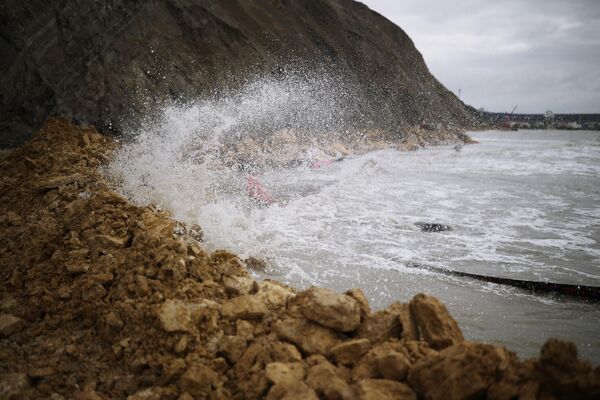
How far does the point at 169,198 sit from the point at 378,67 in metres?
28.2

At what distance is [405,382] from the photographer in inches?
59.9

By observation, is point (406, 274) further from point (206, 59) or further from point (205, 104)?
point (206, 59)

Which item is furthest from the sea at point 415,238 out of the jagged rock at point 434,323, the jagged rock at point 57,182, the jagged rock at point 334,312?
the jagged rock at point 334,312

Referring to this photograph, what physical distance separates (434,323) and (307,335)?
2.16 ft

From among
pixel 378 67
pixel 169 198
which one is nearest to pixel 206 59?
pixel 169 198

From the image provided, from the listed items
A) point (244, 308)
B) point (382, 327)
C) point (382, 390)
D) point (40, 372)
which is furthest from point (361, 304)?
point (40, 372)

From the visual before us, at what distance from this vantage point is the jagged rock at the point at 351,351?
1.68 meters

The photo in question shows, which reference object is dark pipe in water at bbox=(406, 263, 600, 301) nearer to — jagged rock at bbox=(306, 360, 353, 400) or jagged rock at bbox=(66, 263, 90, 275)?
jagged rock at bbox=(306, 360, 353, 400)

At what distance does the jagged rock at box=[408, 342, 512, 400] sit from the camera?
1.33 m

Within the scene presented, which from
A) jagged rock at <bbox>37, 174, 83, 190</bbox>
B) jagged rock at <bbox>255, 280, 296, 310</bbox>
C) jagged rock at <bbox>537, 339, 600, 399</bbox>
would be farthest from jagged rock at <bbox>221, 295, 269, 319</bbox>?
jagged rock at <bbox>37, 174, 83, 190</bbox>

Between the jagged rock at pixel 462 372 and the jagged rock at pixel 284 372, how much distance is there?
534mm

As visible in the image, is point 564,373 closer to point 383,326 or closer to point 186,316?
point 383,326

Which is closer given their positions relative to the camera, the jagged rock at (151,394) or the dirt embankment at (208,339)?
the dirt embankment at (208,339)

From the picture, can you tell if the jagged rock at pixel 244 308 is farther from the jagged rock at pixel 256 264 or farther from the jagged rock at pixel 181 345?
the jagged rock at pixel 256 264
